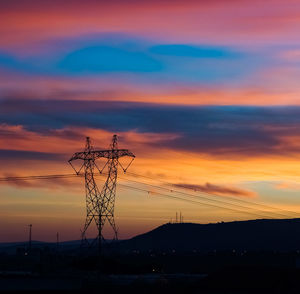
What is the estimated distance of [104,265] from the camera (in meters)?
187

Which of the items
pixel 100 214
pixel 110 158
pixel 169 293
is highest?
pixel 110 158

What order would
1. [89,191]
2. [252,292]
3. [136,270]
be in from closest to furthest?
[252,292]
[89,191]
[136,270]

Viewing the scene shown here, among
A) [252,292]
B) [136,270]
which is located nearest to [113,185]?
[252,292]

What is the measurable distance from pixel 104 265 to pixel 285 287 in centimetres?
8273

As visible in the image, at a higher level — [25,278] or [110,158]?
[110,158]

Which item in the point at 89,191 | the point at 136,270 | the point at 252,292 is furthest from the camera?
the point at 136,270

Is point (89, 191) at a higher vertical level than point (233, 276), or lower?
higher

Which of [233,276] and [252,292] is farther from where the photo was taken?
[233,276]

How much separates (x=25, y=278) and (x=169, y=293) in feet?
96.9

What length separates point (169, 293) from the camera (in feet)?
367

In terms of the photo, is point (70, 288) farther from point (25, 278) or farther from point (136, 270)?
point (136, 270)

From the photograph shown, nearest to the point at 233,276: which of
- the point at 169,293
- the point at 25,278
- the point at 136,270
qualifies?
the point at 169,293

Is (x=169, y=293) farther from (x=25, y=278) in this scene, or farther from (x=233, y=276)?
(x=25, y=278)

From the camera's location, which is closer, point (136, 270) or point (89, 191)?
point (89, 191)
